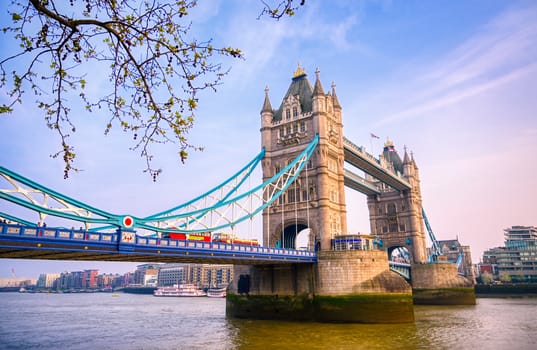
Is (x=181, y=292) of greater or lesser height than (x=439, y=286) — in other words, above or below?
below

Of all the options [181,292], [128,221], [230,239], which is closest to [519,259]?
[181,292]

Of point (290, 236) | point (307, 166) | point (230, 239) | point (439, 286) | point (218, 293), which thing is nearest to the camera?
point (230, 239)

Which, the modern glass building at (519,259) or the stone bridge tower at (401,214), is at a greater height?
the stone bridge tower at (401,214)

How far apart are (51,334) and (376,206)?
50558 mm

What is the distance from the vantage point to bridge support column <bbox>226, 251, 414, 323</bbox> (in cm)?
3016

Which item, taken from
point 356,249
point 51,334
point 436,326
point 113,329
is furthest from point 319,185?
point 51,334

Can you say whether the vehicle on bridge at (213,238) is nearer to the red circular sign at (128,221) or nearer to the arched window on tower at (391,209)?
the red circular sign at (128,221)

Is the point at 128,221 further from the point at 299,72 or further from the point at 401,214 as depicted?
the point at 401,214

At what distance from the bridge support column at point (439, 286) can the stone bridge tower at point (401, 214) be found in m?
6.41

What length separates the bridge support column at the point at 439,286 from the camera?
50.7 m

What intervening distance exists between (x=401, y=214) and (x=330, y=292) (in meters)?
35.1

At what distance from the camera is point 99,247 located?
20203mm

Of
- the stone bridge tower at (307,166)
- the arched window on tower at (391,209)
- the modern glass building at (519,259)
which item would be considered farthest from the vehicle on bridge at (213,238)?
the modern glass building at (519,259)

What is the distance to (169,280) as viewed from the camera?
506 feet
